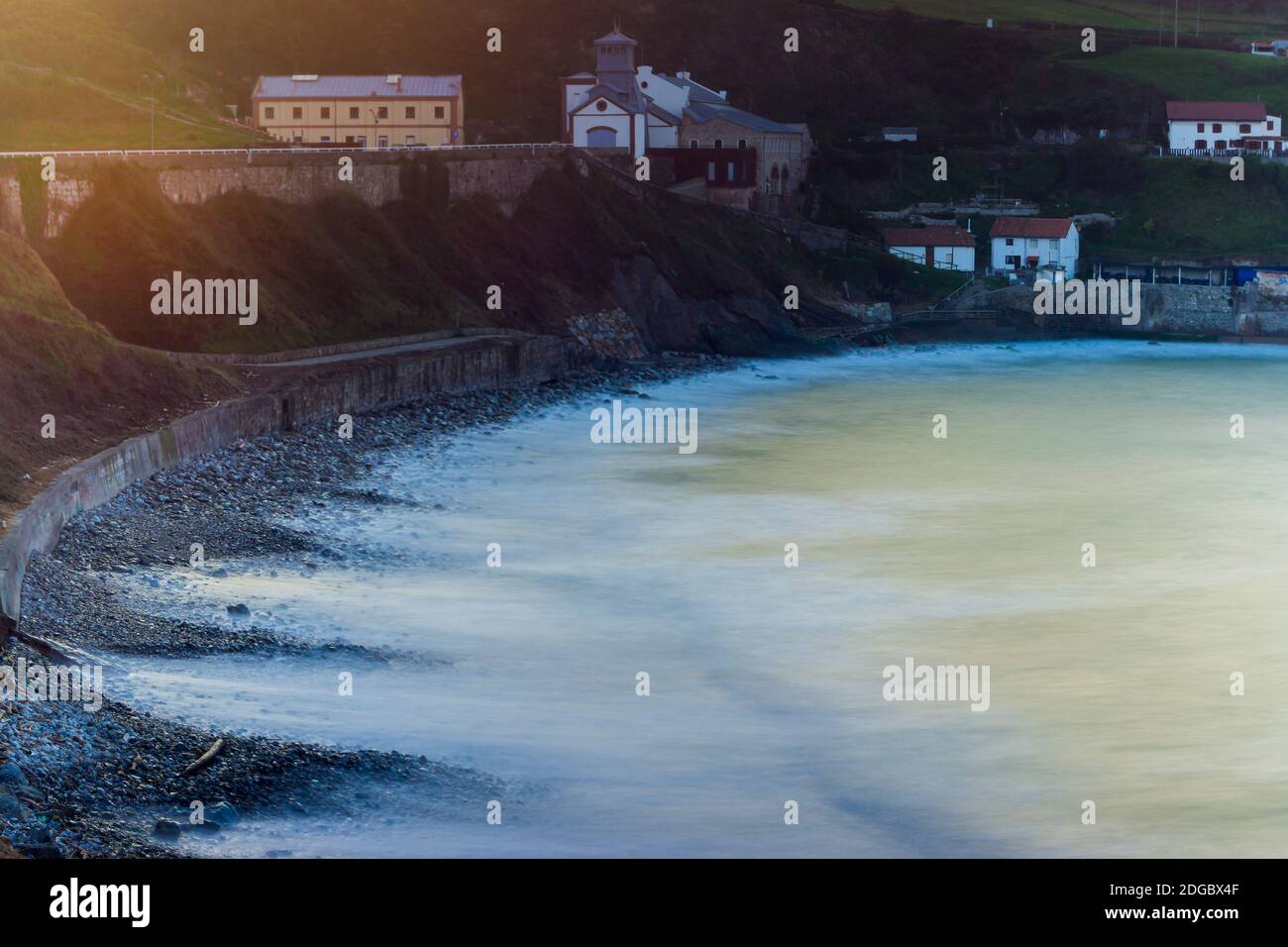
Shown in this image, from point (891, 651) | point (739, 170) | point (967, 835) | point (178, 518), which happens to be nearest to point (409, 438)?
point (178, 518)

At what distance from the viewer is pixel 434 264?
5438cm

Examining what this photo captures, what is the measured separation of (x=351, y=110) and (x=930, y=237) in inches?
947

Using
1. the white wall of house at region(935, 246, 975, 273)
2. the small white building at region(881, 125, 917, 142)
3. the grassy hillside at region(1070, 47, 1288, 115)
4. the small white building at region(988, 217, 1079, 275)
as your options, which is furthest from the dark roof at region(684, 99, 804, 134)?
the grassy hillside at region(1070, 47, 1288, 115)

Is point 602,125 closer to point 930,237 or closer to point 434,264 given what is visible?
point 930,237

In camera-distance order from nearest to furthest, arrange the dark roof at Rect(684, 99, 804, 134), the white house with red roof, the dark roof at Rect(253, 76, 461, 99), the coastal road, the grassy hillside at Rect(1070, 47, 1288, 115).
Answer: the coastal road < the dark roof at Rect(253, 76, 461, 99) < the dark roof at Rect(684, 99, 804, 134) < the white house with red roof < the grassy hillside at Rect(1070, 47, 1288, 115)

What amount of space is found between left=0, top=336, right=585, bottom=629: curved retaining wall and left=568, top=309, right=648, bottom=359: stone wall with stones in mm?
1306

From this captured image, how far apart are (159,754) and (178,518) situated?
37.6ft

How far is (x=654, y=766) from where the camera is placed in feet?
63.2

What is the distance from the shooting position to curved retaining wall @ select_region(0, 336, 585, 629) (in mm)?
23422

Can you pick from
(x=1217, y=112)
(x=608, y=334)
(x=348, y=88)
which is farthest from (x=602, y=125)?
(x=1217, y=112)

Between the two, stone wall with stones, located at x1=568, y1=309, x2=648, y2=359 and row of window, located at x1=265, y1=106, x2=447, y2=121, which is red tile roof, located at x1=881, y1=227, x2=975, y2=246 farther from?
row of window, located at x1=265, y1=106, x2=447, y2=121

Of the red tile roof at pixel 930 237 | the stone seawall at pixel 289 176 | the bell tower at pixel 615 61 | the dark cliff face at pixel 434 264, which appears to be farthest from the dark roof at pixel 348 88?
the red tile roof at pixel 930 237
